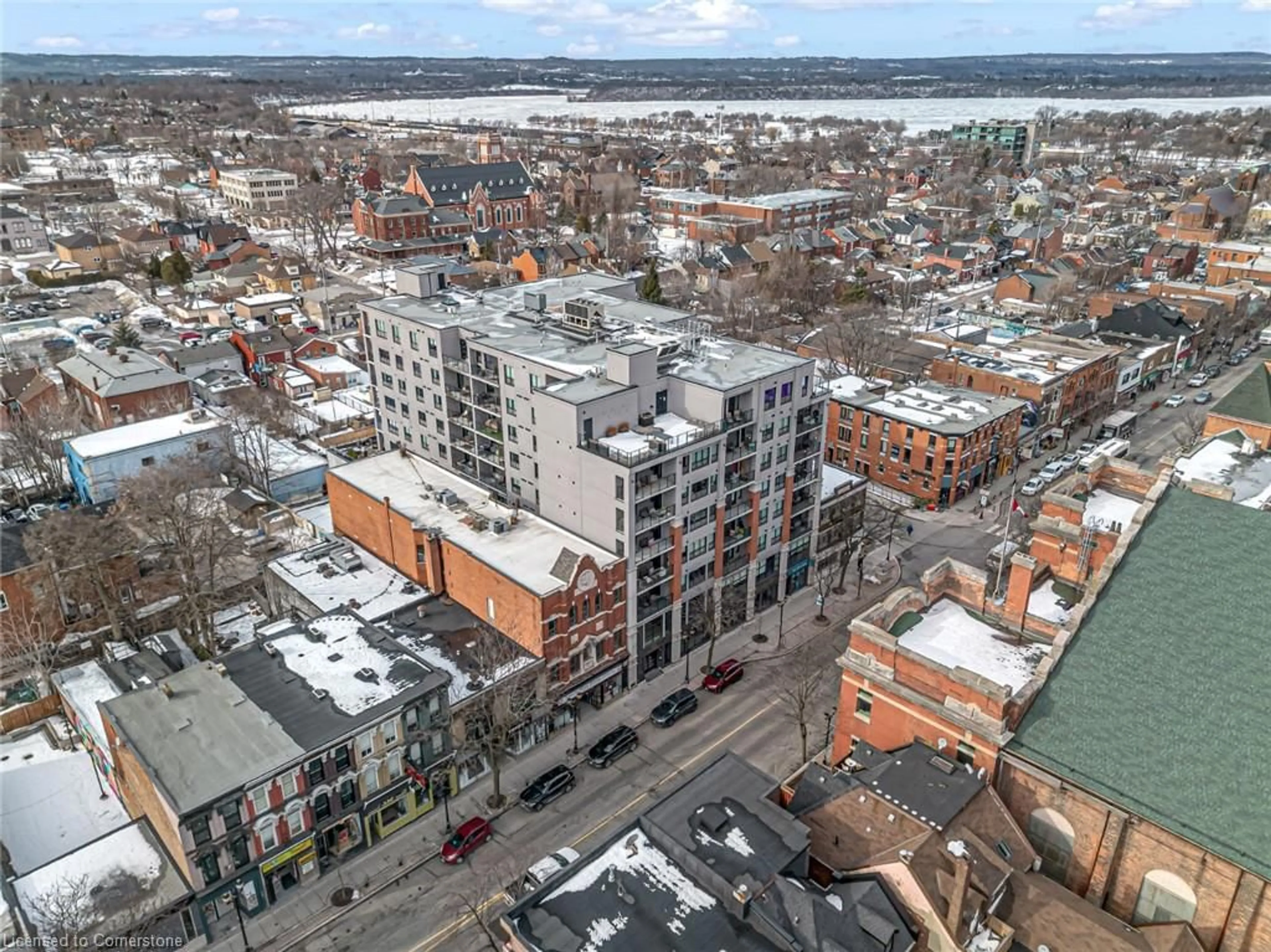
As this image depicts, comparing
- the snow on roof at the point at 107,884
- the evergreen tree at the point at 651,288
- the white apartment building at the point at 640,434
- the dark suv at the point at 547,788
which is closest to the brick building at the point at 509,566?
the white apartment building at the point at 640,434

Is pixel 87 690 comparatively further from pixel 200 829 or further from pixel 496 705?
pixel 496 705

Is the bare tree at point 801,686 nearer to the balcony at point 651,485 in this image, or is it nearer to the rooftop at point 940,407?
the balcony at point 651,485

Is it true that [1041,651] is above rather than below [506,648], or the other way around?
above

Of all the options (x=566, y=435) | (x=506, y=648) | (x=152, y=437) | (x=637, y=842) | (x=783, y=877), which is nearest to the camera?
(x=783, y=877)

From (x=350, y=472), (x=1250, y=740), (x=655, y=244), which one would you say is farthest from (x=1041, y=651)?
(x=655, y=244)

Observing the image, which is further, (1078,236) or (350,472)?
(1078,236)

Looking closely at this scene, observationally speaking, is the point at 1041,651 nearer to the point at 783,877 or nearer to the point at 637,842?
the point at 783,877

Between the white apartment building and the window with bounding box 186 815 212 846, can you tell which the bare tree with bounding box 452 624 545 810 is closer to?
the white apartment building
